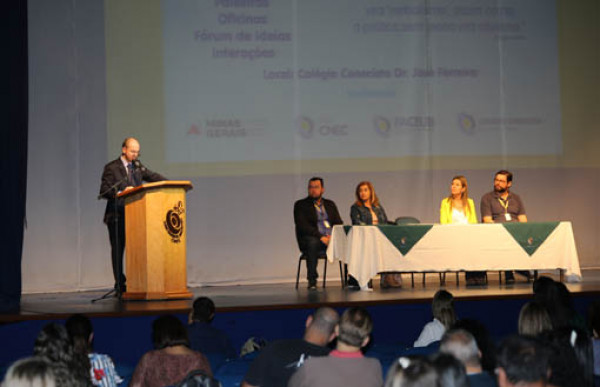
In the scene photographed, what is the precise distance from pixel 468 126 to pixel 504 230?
2.45 metres

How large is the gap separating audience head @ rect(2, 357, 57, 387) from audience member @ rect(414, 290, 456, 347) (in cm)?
261

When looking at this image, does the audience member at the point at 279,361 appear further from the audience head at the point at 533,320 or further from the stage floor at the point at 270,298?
the stage floor at the point at 270,298

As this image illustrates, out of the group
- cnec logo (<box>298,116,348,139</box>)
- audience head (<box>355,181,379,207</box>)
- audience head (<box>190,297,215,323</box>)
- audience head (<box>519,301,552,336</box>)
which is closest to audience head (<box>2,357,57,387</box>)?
audience head (<box>519,301,552,336</box>)

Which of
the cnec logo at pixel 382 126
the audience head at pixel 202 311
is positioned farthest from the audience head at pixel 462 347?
the cnec logo at pixel 382 126

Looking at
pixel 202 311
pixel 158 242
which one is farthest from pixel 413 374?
pixel 158 242

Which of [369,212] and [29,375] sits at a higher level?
[369,212]

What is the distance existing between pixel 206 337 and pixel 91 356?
93cm

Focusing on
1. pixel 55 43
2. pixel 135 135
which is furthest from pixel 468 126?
pixel 55 43

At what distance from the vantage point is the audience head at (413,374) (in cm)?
176

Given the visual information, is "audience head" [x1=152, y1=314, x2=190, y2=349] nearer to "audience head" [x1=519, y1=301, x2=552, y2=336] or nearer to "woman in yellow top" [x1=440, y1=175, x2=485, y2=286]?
"audience head" [x1=519, y1=301, x2=552, y2=336]

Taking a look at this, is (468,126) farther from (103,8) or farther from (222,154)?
(103,8)

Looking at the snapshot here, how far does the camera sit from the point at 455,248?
24.2 feet

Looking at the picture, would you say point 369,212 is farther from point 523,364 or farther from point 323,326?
point 523,364

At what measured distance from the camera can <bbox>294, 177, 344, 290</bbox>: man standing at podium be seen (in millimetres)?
7882
